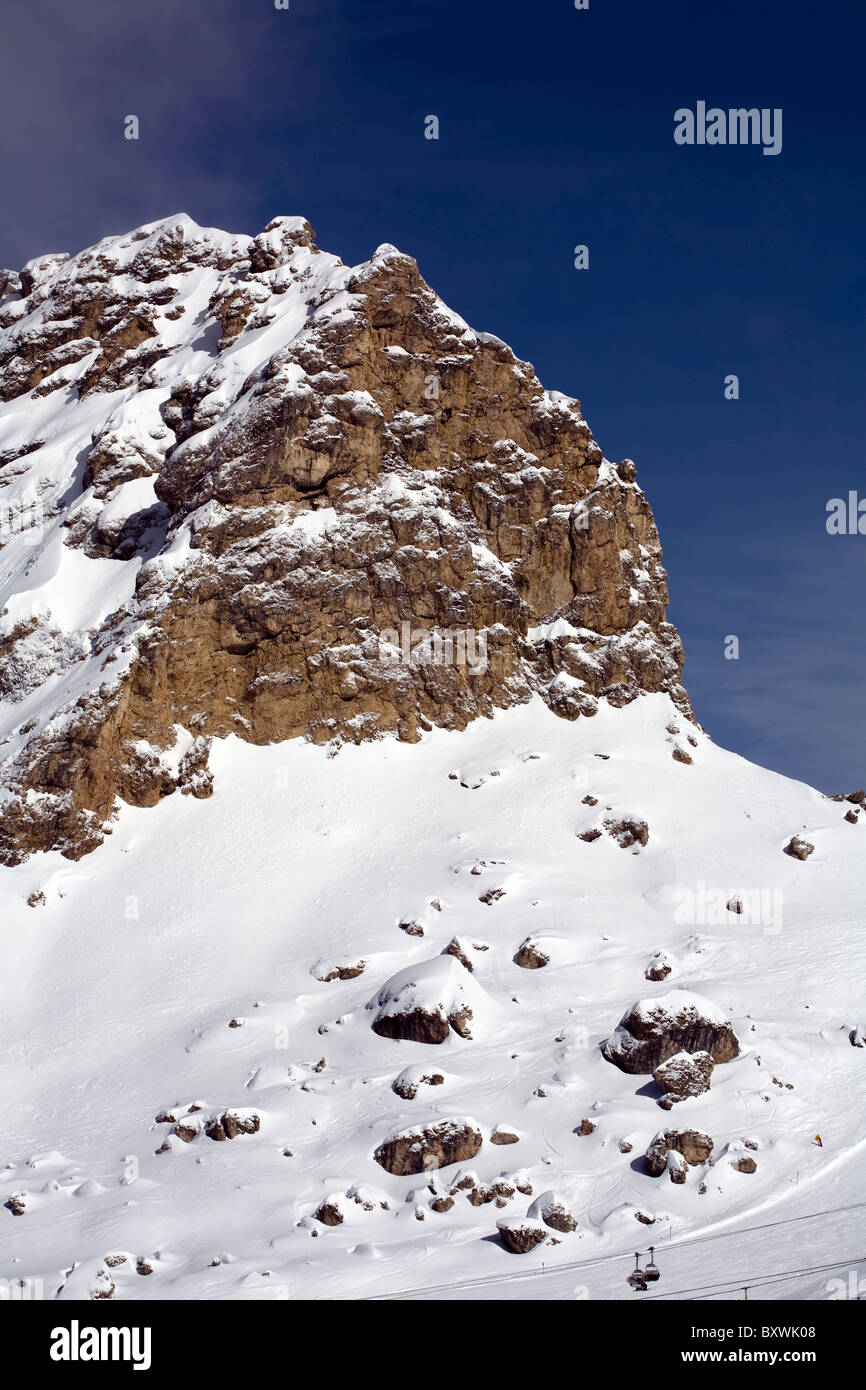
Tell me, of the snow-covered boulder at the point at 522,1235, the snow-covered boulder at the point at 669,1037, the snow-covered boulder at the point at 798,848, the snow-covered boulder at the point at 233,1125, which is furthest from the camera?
the snow-covered boulder at the point at 798,848

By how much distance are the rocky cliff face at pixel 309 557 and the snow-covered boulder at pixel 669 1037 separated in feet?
99.5

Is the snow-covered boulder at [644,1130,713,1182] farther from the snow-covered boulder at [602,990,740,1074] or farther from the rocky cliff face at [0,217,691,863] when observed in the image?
the rocky cliff face at [0,217,691,863]

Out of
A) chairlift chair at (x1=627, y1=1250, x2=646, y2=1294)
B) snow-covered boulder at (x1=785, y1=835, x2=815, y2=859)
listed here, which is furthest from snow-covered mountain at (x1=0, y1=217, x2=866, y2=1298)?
chairlift chair at (x1=627, y1=1250, x2=646, y2=1294)

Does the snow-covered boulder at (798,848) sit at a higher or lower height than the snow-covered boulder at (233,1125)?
higher

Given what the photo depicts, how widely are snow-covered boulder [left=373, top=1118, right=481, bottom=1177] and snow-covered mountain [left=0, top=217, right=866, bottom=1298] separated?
0.36ft

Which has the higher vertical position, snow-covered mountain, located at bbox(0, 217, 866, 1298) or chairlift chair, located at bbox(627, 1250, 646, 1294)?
snow-covered mountain, located at bbox(0, 217, 866, 1298)

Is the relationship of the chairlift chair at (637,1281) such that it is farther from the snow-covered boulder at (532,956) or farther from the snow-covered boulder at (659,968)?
the snow-covered boulder at (532,956)

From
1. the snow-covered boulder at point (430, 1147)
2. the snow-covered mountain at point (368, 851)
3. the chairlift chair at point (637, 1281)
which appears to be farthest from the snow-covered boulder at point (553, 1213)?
the chairlift chair at point (637, 1281)

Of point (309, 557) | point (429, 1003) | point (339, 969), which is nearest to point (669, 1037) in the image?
point (429, 1003)

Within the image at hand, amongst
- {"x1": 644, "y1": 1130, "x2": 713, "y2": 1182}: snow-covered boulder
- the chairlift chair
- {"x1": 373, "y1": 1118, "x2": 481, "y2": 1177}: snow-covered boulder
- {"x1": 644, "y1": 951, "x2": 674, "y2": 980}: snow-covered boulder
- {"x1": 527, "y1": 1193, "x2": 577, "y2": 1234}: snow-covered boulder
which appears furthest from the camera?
{"x1": 644, "y1": 951, "x2": 674, "y2": 980}: snow-covered boulder

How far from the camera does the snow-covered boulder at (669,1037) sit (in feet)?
143

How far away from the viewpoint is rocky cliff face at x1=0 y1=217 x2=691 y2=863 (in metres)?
69.3

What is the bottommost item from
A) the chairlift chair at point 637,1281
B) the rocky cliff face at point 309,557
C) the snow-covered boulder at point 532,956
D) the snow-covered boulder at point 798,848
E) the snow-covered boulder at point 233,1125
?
the chairlift chair at point 637,1281

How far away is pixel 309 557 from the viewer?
7512cm
